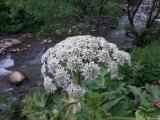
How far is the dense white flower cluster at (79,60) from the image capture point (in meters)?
3.56

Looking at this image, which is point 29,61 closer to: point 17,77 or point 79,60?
point 17,77

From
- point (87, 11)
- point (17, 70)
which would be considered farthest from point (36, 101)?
point (17, 70)

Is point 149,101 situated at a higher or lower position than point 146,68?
higher

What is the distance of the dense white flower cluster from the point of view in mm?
3561

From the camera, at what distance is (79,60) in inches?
139

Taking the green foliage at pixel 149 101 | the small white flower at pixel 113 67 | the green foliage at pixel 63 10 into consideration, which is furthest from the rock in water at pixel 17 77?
the small white flower at pixel 113 67

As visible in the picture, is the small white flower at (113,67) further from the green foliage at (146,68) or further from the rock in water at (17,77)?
the rock in water at (17,77)

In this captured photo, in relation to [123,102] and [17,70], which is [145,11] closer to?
[17,70]

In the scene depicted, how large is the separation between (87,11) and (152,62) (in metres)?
3.15

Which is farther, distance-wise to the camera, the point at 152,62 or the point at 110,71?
the point at 152,62

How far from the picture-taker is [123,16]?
10055 mm

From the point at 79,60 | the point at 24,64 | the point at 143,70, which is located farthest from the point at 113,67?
the point at 24,64

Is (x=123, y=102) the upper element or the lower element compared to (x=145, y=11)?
upper

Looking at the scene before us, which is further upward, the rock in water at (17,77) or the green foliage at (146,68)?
the green foliage at (146,68)
